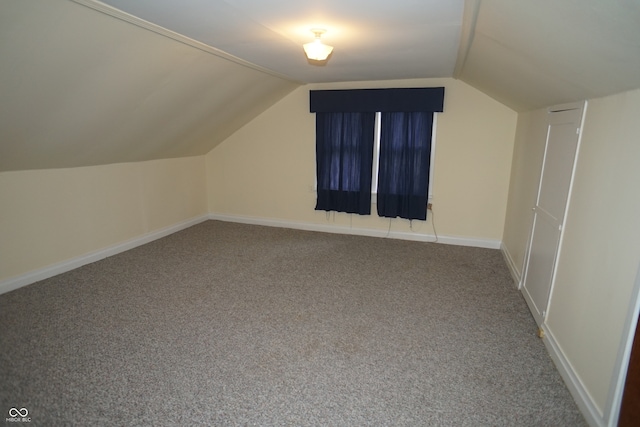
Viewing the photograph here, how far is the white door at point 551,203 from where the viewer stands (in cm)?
243

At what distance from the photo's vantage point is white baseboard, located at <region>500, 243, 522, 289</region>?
11.3 ft

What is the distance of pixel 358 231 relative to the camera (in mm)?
5129

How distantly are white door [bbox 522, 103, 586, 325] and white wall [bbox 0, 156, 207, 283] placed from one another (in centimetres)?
439

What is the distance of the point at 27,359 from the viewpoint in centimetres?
223

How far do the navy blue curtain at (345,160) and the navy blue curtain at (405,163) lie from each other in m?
0.20

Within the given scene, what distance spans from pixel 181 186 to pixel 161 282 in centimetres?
210

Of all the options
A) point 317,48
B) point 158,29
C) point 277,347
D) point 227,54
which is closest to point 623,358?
point 277,347

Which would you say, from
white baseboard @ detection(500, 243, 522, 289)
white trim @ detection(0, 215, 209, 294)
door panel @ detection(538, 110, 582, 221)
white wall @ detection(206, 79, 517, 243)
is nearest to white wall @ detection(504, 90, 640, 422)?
door panel @ detection(538, 110, 582, 221)

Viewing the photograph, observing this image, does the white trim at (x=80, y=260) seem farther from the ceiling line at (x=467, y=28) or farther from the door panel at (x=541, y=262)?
the door panel at (x=541, y=262)

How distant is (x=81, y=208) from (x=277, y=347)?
2802mm

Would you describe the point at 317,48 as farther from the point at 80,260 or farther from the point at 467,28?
the point at 80,260

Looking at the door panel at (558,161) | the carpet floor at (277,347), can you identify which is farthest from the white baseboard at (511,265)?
the door panel at (558,161)

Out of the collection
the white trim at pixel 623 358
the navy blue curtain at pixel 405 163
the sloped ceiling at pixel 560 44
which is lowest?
the white trim at pixel 623 358

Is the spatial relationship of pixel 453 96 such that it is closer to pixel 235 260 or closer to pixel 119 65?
pixel 235 260
